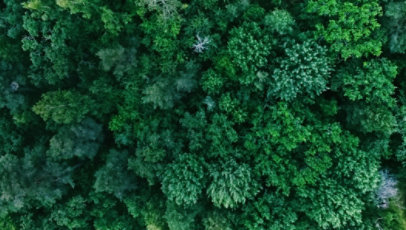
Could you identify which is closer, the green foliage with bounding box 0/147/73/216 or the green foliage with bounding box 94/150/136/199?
the green foliage with bounding box 0/147/73/216

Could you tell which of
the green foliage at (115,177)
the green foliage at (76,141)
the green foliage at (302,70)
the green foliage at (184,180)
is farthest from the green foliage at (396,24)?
the green foliage at (76,141)

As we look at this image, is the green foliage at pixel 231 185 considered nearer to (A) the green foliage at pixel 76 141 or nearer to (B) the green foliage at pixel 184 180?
(B) the green foliage at pixel 184 180

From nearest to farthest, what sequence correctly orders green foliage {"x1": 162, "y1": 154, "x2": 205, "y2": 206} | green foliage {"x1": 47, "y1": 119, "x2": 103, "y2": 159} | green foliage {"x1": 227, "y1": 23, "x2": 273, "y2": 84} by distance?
1. green foliage {"x1": 47, "y1": 119, "x2": 103, "y2": 159}
2. green foliage {"x1": 162, "y1": 154, "x2": 205, "y2": 206}
3. green foliage {"x1": 227, "y1": 23, "x2": 273, "y2": 84}

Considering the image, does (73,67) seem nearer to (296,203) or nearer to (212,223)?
(212,223)

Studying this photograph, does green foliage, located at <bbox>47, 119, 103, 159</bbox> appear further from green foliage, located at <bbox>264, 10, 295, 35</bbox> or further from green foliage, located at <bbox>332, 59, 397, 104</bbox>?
green foliage, located at <bbox>332, 59, 397, 104</bbox>

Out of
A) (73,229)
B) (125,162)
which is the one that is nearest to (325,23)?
(125,162)

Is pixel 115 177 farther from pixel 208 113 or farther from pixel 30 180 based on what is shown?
pixel 208 113

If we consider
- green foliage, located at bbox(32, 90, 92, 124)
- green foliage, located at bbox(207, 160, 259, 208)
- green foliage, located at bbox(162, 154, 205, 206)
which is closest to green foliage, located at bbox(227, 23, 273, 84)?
green foliage, located at bbox(207, 160, 259, 208)

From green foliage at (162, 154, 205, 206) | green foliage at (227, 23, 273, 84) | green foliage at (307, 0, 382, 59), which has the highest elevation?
green foliage at (307, 0, 382, 59)
